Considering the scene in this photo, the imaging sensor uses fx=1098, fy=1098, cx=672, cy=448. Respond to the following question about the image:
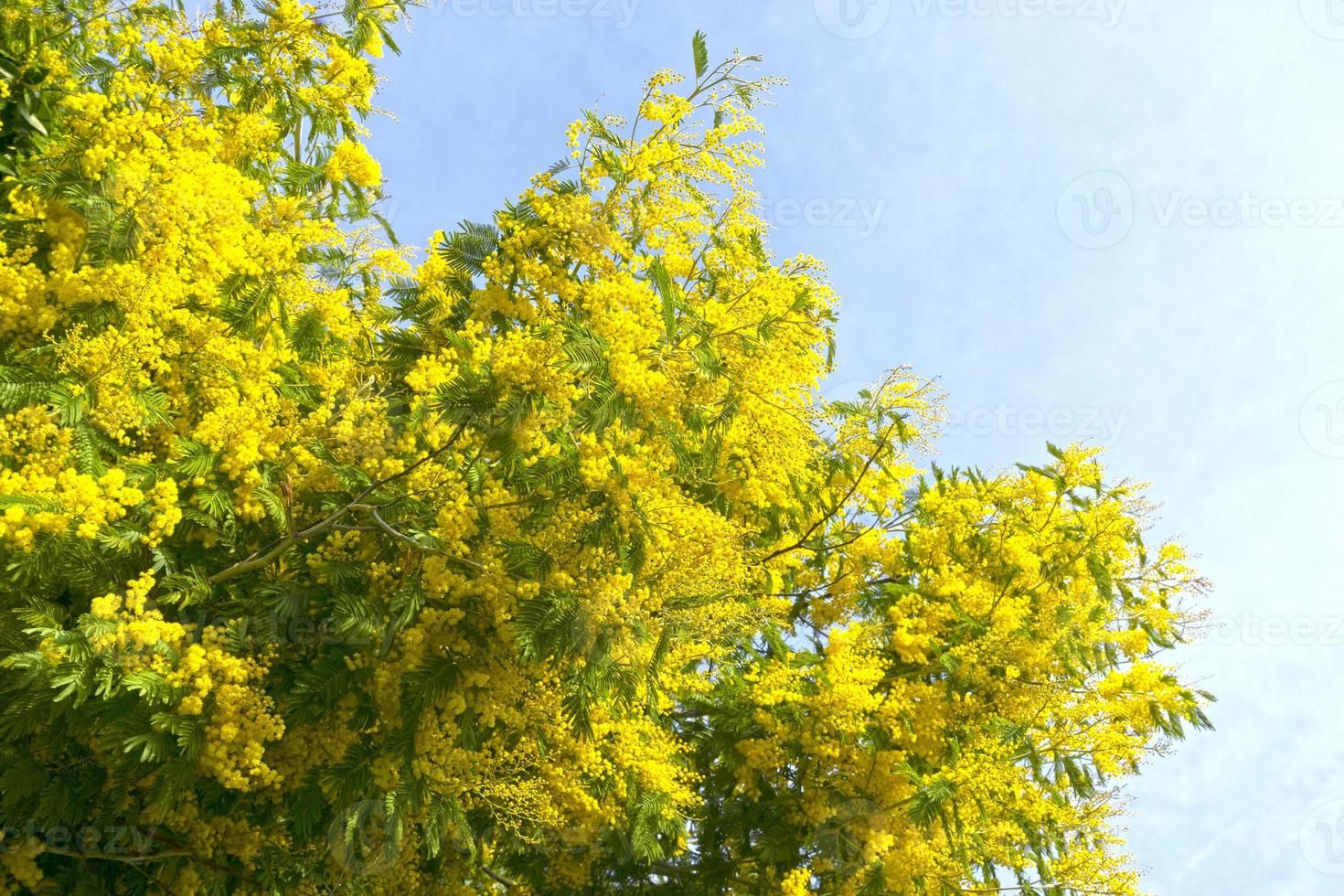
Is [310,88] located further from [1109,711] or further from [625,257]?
[1109,711]

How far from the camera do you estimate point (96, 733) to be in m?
5.43

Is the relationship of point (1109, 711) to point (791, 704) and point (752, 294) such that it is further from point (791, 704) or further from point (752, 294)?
point (752, 294)

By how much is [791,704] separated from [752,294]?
2961mm

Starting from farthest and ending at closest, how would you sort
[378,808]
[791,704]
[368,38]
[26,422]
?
[368,38]
[791,704]
[378,808]
[26,422]

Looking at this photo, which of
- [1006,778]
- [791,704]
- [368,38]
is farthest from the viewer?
[368,38]

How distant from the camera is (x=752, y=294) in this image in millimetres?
6348

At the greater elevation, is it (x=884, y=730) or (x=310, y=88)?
(x=310, y=88)

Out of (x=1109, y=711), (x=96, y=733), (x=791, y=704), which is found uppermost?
(x=1109, y=711)

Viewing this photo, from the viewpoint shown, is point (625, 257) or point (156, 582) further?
point (625, 257)

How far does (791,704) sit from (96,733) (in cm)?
428

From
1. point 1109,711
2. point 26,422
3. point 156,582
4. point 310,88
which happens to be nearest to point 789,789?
point 1109,711

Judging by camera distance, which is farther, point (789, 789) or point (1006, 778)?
point (789, 789)

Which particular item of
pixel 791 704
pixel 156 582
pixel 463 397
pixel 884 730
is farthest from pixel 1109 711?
pixel 156 582

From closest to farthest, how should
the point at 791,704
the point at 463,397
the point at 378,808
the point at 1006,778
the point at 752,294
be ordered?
the point at 463,397, the point at 378,808, the point at 752,294, the point at 1006,778, the point at 791,704
